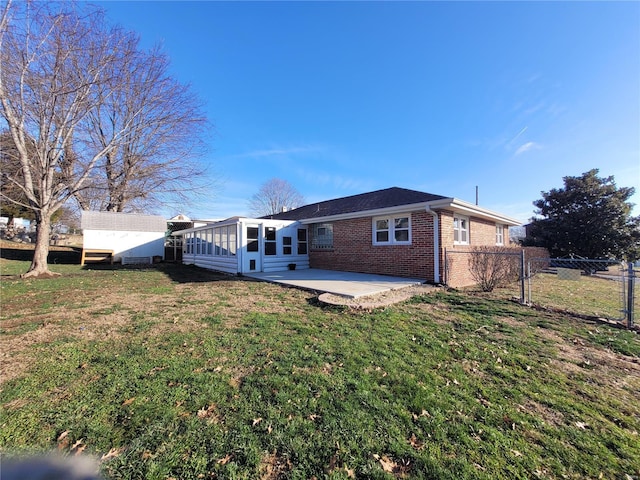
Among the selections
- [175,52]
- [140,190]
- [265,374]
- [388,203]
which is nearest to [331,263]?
[388,203]

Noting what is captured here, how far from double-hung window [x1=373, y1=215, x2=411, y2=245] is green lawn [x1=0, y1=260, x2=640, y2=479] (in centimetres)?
483

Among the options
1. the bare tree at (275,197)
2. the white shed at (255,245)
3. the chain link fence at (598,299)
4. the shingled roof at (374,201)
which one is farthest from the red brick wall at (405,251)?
the bare tree at (275,197)

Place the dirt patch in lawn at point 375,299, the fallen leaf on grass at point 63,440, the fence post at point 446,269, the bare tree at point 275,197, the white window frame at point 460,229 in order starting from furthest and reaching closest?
the bare tree at point 275,197 < the white window frame at point 460,229 < the fence post at point 446,269 < the dirt patch in lawn at point 375,299 < the fallen leaf on grass at point 63,440

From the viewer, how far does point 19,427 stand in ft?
7.30

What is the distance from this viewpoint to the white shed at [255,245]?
1190 cm

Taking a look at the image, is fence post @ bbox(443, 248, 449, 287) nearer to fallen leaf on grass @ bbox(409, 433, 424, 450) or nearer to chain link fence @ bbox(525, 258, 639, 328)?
chain link fence @ bbox(525, 258, 639, 328)

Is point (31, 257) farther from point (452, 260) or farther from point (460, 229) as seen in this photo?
point (460, 229)

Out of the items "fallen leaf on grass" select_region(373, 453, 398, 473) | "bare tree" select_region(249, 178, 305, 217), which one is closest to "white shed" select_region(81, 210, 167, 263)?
"bare tree" select_region(249, 178, 305, 217)

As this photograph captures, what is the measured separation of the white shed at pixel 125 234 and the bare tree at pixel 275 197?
19.5 meters

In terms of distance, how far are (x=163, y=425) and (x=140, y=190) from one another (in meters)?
22.0

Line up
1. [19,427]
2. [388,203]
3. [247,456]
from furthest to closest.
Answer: [388,203], [19,427], [247,456]

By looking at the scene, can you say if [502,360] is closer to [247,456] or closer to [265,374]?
[265,374]

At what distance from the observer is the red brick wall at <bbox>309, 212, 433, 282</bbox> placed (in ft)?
29.8

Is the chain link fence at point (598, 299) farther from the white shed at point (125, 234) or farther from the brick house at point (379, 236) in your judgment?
the white shed at point (125, 234)
